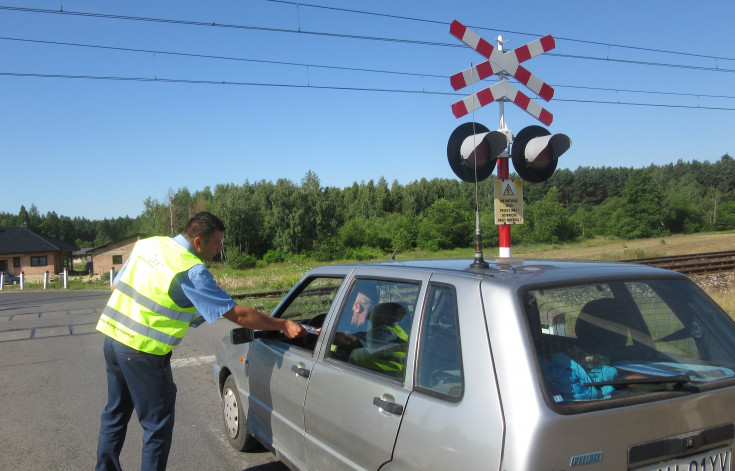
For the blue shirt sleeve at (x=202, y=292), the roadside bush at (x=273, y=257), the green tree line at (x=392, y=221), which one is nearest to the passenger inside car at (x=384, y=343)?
the blue shirt sleeve at (x=202, y=292)

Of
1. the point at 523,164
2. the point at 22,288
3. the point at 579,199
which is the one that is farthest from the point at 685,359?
the point at 579,199

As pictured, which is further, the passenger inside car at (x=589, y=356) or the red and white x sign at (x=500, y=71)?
the red and white x sign at (x=500, y=71)

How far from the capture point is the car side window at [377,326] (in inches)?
110

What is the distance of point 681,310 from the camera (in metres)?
2.66

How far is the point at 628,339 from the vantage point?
254 centimetres

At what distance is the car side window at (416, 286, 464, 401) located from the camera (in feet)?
7.65

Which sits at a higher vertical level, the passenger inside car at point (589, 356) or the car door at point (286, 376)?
the passenger inside car at point (589, 356)

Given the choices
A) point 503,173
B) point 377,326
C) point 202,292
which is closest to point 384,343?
point 377,326

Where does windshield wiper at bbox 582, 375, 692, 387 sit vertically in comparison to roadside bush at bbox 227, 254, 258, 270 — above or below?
above

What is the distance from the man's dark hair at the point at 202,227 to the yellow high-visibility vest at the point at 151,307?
23 centimetres

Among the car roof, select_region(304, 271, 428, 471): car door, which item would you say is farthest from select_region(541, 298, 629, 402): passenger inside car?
select_region(304, 271, 428, 471): car door

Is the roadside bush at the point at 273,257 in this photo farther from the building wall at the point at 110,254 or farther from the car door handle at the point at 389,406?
the car door handle at the point at 389,406

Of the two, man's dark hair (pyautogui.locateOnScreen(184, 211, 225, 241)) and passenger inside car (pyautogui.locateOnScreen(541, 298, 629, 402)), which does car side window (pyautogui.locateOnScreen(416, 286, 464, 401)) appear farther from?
man's dark hair (pyautogui.locateOnScreen(184, 211, 225, 241))

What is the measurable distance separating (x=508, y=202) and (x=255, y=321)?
4.24m
